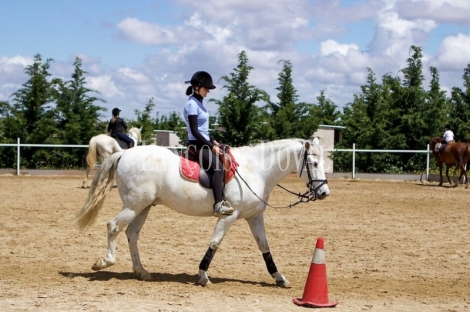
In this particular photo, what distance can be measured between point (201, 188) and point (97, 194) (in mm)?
1431

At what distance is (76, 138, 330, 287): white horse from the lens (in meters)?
8.05

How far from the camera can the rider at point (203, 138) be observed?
26.0ft

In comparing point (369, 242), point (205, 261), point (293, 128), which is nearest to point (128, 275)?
point (205, 261)

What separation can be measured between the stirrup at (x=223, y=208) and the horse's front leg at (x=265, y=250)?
511mm

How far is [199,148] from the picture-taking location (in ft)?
26.6

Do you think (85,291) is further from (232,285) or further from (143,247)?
(143,247)

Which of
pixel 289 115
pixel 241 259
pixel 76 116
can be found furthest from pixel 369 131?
pixel 241 259

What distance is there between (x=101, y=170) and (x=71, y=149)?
19885 millimetres

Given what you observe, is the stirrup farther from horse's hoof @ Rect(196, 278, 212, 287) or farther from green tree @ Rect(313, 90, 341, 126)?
green tree @ Rect(313, 90, 341, 126)

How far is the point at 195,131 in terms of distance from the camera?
799 centimetres

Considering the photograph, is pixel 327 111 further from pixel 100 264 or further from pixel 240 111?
pixel 100 264

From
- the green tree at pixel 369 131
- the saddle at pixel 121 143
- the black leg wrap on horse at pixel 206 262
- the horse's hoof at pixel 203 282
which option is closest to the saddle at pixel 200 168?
the black leg wrap on horse at pixel 206 262

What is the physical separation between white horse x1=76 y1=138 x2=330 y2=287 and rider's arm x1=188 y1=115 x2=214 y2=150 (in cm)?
50

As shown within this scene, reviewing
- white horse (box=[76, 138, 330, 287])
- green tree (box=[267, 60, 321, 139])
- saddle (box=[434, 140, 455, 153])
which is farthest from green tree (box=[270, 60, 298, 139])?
white horse (box=[76, 138, 330, 287])
